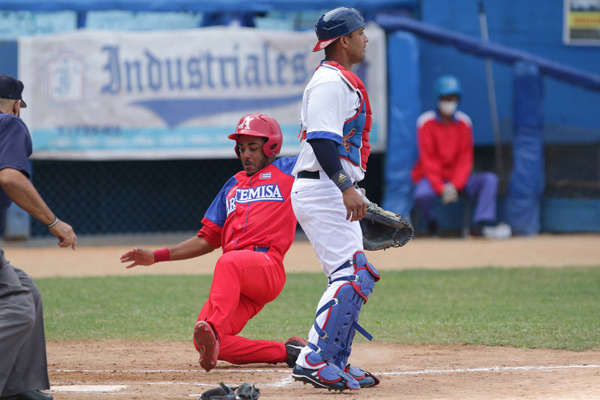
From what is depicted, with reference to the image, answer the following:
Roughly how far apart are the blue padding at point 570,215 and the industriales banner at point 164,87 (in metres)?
2.78

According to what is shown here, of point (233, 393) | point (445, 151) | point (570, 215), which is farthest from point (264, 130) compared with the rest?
point (570, 215)

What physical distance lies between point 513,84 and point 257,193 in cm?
892

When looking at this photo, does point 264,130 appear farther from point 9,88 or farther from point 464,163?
point 464,163

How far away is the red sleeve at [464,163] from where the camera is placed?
13.3 meters

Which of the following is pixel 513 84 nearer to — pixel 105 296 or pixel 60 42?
pixel 60 42

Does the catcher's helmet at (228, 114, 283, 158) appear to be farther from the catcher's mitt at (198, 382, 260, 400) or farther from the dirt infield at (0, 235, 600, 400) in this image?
the catcher's mitt at (198, 382, 260, 400)

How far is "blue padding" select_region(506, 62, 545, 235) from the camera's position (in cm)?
1348

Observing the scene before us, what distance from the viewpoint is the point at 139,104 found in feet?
44.3

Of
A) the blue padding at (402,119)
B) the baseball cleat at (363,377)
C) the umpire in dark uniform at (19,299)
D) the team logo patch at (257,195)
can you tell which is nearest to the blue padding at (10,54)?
the blue padding at (402,119)

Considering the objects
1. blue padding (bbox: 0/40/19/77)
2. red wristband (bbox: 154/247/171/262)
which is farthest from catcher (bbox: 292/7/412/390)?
blue padding (bbox: 0/40/19/77)

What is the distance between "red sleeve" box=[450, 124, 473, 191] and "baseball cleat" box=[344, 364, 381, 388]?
28.2 ft

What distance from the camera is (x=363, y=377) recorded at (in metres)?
4.95

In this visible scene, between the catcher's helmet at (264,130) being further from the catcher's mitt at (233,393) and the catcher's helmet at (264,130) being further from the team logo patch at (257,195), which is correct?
the catcher's mitt at (233,393)

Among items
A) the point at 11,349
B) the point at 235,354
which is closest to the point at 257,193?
the point at 235,354
